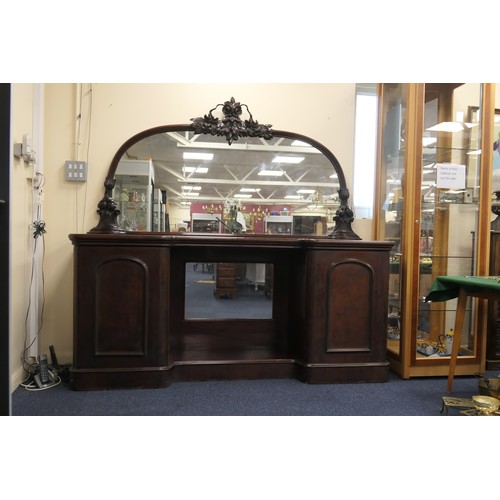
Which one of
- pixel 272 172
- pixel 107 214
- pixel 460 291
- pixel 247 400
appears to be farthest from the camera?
pixel 272 172

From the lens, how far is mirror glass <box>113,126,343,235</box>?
2748 millimetres

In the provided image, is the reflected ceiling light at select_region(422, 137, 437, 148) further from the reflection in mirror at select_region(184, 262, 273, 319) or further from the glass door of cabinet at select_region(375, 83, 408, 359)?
the reflection in mirror at select_region(184, 262, 273, 319)

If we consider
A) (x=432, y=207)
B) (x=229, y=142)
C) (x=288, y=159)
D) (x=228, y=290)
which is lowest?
(x=228, y=290)

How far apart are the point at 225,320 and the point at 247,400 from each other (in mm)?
834

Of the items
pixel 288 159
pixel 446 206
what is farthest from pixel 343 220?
pixel 446 206

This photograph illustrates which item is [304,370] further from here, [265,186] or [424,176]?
[424,176]

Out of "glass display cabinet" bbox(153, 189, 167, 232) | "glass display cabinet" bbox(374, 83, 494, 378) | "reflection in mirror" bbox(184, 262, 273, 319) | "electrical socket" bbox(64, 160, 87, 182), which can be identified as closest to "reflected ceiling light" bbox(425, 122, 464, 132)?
"glass display cabinet" bbox(374, 83, 494, 378)

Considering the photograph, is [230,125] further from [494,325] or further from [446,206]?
[494,325]

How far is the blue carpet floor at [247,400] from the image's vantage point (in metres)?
2.01

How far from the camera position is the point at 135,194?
2.75 meters

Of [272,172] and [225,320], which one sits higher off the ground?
[272,172]
